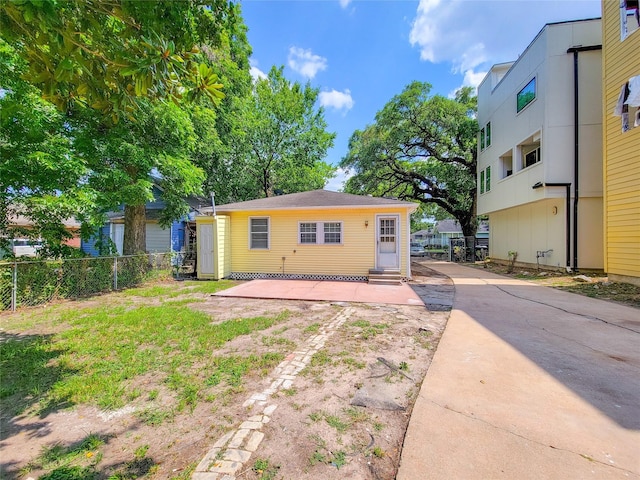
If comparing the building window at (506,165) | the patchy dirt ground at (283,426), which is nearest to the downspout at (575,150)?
the building window at (506,165)

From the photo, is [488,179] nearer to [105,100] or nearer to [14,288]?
[105,100]

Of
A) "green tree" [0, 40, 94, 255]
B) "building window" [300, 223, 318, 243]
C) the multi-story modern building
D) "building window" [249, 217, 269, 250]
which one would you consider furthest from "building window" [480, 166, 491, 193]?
"green tree" [0, 40, 94, 255]

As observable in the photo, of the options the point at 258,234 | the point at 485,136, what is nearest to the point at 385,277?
the point at 258,234

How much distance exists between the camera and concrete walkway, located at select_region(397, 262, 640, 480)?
187 centimetres

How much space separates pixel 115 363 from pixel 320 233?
7465mm

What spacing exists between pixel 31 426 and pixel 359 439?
287 cm

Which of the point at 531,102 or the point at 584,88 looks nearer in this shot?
the point at 584,88

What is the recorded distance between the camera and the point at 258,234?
35.6ft

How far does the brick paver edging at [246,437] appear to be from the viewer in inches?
74.4

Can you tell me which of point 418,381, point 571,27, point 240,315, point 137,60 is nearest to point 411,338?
point 418,381

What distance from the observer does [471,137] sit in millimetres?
18062

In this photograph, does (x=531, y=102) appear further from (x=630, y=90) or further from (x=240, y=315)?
(x=240, y=315)

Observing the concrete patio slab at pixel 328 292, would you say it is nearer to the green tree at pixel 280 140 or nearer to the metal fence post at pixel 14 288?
the metal fence post at pixel 14 288

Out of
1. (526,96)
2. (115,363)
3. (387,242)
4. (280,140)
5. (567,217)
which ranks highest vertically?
(280,140)
